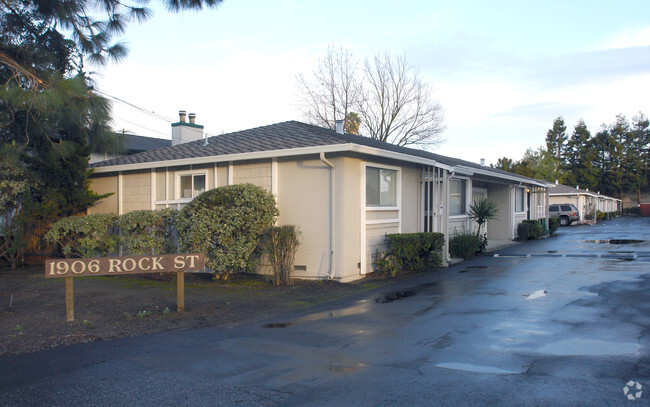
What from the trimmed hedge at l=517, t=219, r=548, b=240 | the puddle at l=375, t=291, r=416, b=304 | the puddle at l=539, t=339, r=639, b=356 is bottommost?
the puddle at l=375, t=291, r=416, b=304

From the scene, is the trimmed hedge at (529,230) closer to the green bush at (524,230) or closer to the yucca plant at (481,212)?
the green bush at (524,230)

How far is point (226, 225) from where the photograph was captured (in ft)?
37.0

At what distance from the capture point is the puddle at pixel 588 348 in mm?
5656

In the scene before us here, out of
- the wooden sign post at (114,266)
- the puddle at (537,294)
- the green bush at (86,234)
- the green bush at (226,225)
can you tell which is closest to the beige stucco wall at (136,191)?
the green bush at (86,234)

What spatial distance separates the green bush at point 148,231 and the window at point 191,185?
152 cm

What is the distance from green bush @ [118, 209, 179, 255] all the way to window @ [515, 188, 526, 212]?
17031 millimetres

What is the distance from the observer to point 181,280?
8.49m

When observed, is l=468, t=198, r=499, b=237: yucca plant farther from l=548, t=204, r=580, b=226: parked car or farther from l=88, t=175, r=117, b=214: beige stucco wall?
l=548, t=204, r=580, b=226: parked car

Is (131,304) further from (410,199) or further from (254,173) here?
(410,199)

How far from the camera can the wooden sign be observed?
24.7 ft

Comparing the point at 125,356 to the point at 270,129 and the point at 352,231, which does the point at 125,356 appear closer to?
the point at 352,231

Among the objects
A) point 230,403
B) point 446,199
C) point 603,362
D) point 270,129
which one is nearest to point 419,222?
point 446,199

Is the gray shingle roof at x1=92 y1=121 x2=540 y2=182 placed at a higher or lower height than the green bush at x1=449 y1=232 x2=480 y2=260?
higher

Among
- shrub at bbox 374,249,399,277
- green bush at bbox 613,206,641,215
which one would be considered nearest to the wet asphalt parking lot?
shrub at bbox 374,249,399,277
